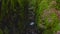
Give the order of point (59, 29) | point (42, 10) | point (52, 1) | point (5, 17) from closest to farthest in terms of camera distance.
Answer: point (5, 17) < point (59, 29) < point (42, 10) < point (52, 1)

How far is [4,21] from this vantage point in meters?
1.87

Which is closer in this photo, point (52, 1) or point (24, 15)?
point (24, 15)

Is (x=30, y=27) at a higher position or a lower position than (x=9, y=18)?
lower

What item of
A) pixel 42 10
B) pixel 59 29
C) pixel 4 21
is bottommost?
pixel 59 29

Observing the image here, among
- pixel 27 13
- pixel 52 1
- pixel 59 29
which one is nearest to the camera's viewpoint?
pixel 27 13

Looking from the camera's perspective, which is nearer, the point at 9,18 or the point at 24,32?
the point at 9,18

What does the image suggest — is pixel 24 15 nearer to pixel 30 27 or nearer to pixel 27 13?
pixel 27 13

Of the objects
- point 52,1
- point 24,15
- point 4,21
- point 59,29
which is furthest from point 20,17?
point 52,1

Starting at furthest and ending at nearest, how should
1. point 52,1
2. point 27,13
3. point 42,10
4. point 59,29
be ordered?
point 52,1
point 42,10
point 59,29
point 27,13

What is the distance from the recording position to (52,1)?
3.19m

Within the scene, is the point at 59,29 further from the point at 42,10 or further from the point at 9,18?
the point at 9,18

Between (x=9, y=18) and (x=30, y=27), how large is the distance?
34 cm

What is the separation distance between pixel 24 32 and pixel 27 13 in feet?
0.76

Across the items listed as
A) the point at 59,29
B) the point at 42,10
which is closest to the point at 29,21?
the point at 59,29
